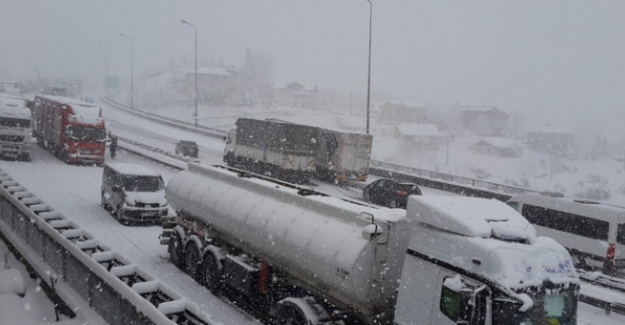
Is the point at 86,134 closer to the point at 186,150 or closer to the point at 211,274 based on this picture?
the point at 186,150

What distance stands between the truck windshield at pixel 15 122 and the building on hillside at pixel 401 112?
95679 mm

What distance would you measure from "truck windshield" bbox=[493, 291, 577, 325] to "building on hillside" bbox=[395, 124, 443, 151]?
88585 millimetres

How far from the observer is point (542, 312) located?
7.03 metres

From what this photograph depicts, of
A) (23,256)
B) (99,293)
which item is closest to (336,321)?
(99,293)

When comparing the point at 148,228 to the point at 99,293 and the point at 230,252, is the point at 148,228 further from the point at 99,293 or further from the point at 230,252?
the point at 99,293

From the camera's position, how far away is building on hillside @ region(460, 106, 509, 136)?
12112cm

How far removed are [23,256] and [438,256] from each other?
979 centimetres

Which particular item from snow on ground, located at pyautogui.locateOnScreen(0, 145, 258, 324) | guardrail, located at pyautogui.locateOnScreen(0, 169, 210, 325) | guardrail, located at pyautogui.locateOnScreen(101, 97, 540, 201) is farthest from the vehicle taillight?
guardrail, located at pyautogui.locateOnScreen(0, 169, 210, 325)

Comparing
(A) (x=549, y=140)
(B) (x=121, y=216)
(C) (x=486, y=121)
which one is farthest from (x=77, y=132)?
(A) (x=549, y=140)

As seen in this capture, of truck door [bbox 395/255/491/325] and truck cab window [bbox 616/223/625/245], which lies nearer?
truck door [bbox 395/255/491/325]

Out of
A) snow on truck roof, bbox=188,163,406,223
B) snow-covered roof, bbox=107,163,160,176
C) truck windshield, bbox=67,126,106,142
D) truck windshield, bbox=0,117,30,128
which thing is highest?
truck windshield, bbox=0,117,30,128

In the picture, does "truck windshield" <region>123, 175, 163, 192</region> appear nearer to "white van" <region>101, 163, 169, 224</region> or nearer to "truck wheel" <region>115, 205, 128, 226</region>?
"white van" <region>101, 163, 169, 224</region>

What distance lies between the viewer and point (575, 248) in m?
18.9

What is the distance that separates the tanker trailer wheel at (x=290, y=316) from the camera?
965 cm
